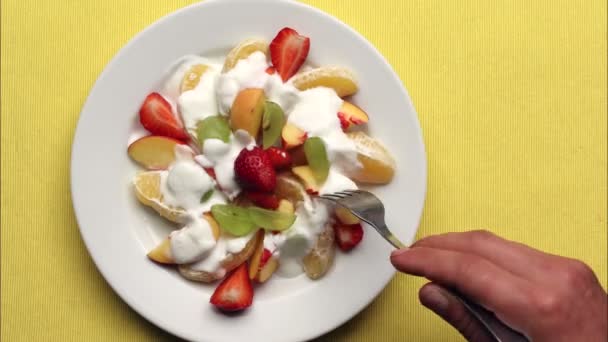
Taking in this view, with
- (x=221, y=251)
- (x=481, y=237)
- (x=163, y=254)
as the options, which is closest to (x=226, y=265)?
(x=221, y=251)

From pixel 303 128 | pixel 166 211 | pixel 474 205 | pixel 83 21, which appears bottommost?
pixel 474 205

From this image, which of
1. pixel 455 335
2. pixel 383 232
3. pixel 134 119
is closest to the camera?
pixel 383 232

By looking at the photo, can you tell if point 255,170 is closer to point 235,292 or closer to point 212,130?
point 212,130

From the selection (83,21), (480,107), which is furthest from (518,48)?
(83,21)

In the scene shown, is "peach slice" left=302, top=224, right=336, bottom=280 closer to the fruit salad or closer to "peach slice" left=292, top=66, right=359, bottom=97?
the fruit salad

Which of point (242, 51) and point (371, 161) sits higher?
point (242, 51)

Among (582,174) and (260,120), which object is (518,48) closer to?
(582,174)

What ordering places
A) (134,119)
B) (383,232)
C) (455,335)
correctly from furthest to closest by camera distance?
(455,335)
(134,119)
(383,232)

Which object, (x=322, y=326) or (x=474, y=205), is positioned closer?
(x=322, y=326)
